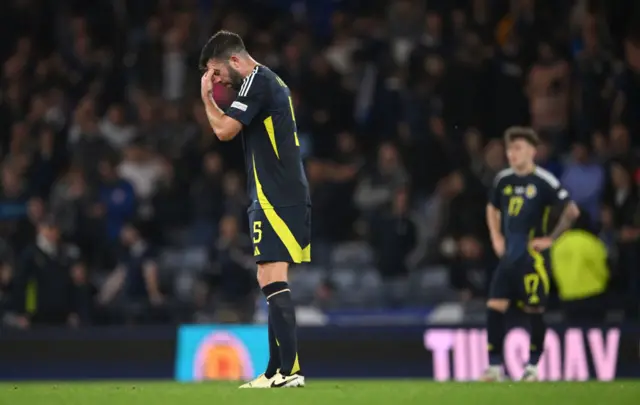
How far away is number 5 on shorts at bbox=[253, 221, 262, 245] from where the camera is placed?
26.4 ft

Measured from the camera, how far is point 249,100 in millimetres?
7992

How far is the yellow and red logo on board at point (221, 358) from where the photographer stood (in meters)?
13.2

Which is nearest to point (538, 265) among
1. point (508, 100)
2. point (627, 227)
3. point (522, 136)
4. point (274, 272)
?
point (522, 136)

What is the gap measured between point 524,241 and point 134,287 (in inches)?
211

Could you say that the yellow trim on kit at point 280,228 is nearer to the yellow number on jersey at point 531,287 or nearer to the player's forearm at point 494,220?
the yellow number on jersey at point 531,287

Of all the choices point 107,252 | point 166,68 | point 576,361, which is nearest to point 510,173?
point 576,361

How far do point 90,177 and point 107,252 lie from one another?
1071 mm

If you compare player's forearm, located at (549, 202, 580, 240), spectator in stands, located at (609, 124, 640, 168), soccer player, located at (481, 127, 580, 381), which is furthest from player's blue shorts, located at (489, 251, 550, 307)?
spectator in stands, located at (609, 124, 640, 168)

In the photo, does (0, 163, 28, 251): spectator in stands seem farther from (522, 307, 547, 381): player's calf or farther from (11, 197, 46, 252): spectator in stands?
(522, 307, 547, 381): player's calf

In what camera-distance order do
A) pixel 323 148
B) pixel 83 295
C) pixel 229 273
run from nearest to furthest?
1. pixel 83 295
2. pixel 229 273
3. pixel 323 148

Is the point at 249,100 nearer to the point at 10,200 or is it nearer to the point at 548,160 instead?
the point at 548,160

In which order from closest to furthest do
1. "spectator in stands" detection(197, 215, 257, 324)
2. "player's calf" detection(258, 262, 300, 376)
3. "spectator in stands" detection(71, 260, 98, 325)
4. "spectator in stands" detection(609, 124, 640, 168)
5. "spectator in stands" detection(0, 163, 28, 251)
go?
"player's calf" detection(258, 262, 300, 376) → "spectator in stands" detection(71, 260, 98, 325) → "spectator in stands" detection(197, 215, 257, 324) → "spectator in stands" detection(609, 124, 640, 168) → "spectator in stands" detection(0, 163, 28, 251)

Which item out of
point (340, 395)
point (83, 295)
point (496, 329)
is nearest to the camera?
point (340, 395)

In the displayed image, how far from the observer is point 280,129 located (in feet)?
26.7
